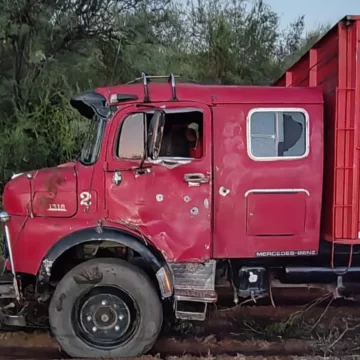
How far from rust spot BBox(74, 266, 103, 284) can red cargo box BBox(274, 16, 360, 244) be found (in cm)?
218

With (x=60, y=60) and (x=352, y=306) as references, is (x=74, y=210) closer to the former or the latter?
(x=352, y=306)

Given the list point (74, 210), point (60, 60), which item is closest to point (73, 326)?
point (74, 210)

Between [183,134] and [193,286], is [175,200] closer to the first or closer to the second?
[183,134]

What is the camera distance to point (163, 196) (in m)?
6.04

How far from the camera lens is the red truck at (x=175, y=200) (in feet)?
19.6

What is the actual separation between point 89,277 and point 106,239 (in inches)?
15.8

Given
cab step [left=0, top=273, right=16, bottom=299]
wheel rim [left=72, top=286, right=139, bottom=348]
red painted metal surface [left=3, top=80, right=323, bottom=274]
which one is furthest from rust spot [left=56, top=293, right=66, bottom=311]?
cab step [left=0, top=273, right=16, bottom=299]

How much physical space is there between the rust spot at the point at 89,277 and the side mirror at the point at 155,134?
1.18 metres

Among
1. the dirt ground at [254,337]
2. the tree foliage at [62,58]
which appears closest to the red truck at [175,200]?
the dirt ground at [254,337]

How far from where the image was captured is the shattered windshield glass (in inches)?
243

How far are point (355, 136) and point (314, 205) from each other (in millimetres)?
751

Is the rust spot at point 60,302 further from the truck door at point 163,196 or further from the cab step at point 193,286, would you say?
the cab step at point 193,286

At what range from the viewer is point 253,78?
48.0 feet

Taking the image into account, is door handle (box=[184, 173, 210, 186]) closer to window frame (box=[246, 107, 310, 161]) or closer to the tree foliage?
window frame (box=[246, 107, 310, 161])
